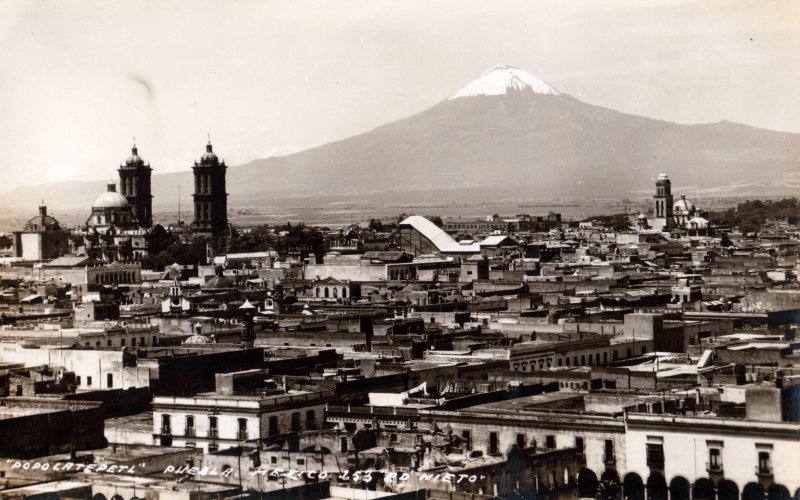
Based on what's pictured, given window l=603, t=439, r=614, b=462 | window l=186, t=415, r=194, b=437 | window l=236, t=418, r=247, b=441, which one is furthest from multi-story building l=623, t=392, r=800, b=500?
window l=186, t=415, r=194, b=437

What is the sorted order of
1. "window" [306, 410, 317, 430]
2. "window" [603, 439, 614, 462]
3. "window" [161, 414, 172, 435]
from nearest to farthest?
"window" [603, 439, 614, 462]
"window" [161, 414, 172, 435]
"window" [306, 410, 317, 430]

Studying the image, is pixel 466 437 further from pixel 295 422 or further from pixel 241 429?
pixel 241 429

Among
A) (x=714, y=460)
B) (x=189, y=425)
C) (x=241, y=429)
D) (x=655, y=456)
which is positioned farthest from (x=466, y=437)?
(x=189, y=425)

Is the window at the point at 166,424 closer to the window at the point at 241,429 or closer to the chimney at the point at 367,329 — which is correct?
the window at the point at 241,429

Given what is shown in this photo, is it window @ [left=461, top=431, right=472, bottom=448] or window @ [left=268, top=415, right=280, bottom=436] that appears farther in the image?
window @ [left=268, top=415, right=280, bottom=436]

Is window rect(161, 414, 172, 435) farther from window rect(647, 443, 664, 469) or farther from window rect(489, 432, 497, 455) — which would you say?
window rect(647, 443, 664, 469)

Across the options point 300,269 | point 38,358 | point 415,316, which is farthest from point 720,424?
point 300,269

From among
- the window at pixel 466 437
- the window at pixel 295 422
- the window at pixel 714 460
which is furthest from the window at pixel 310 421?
the window at pixel 714 460
